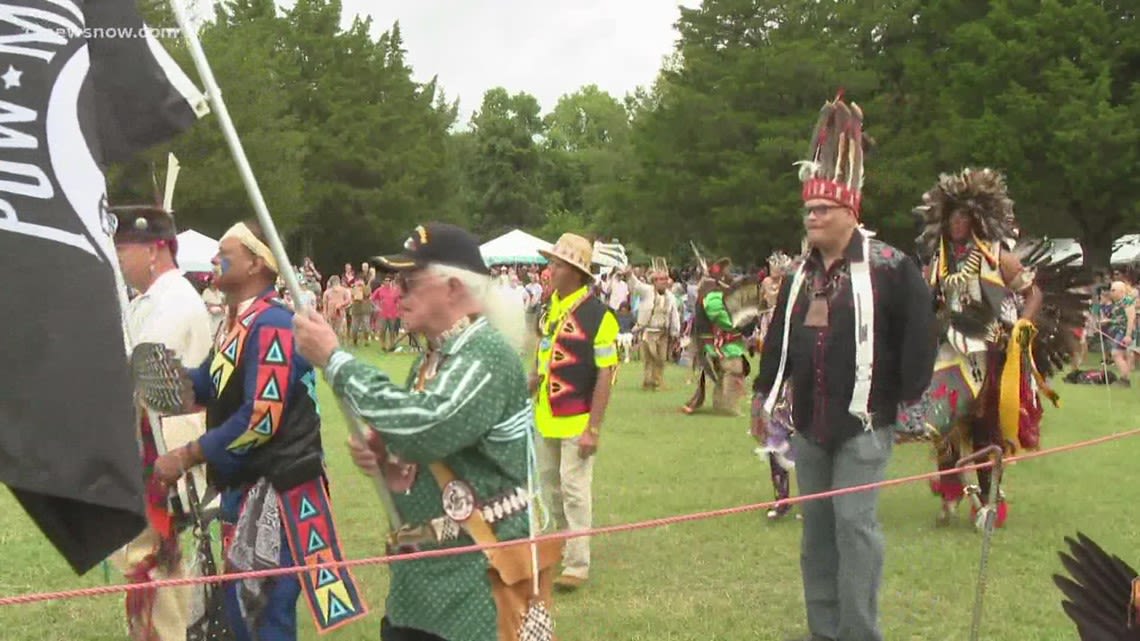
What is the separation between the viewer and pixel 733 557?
7469 millimetres

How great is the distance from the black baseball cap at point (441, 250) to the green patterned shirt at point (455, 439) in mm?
179

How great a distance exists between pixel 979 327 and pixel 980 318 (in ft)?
0.19

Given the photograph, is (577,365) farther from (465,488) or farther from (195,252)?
(195,252)

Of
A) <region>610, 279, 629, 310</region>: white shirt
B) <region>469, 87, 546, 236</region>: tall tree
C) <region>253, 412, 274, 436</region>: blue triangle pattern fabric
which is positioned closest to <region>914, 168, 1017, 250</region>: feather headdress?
<region>253, 412, 274, 436</region>: blue triangle pattern fabric

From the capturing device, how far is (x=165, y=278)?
4.88 meters

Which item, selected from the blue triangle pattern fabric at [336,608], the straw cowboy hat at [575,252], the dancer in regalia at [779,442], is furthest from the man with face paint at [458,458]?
the straw cowboy hat at [575,252]

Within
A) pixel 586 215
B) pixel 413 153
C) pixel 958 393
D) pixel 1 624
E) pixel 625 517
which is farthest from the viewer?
pixel 586 215

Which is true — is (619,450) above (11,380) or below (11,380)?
below

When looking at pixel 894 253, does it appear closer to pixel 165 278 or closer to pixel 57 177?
pixel 165 278

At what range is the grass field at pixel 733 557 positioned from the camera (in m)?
6.11

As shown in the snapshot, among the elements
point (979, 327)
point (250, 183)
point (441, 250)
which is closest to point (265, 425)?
point (441, 250)

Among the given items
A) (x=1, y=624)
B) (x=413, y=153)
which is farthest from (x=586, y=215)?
(x=1, y=624)

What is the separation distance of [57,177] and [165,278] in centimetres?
273

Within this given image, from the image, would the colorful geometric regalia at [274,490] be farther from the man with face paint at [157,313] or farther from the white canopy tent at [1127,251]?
the white canopy tent at [1127,251]
